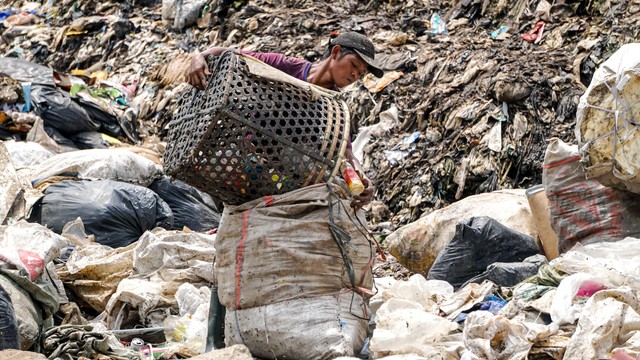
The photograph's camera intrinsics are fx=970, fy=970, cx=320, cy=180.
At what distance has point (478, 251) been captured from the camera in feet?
14.8

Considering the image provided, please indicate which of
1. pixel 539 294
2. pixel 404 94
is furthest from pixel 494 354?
pixel 404 94

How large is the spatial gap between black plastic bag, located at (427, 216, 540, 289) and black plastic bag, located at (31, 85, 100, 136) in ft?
15.3

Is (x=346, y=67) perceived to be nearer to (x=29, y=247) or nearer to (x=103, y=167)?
(x=29, y=247)

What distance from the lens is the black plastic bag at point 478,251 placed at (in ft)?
14.7

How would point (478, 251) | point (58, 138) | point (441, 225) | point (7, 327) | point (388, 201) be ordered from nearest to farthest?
point (7, 327)
point (478, 251)
point (441, 225)
point (388, 201)
point (58, 138)

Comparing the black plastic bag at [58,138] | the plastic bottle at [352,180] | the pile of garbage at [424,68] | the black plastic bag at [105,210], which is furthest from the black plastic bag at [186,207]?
the plastic bottle at [352,180]

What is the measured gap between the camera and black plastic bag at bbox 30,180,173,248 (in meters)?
5.67

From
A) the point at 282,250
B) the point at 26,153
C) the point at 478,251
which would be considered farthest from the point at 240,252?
the point at 26,153

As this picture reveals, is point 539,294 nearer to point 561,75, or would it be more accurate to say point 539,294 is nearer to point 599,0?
point 561,75

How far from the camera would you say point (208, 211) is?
657 cm

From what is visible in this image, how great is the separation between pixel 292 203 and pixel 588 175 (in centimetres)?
140

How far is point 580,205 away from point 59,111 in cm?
515

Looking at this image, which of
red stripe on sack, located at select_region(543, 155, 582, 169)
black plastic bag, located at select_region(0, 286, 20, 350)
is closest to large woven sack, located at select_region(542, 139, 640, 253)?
red stripe on sack, located at select_region(543, 155, 582, 169)

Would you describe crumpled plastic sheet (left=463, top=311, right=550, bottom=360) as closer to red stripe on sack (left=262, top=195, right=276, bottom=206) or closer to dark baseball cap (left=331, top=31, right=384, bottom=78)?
red stripe on sack (left=262, top=195, right=276, bottom=206)
